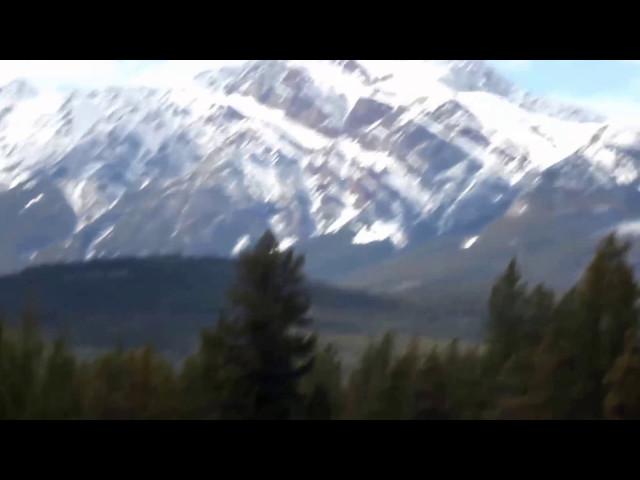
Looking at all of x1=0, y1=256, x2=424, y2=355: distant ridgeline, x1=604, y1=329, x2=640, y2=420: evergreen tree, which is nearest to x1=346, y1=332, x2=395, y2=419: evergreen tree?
x1=604, y1=329, x2=640, y2=420: evergreen tree

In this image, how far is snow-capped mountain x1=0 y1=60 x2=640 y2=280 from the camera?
32.6 meters

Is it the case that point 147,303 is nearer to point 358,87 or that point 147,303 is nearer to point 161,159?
point 161,159

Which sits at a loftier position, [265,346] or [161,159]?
[265,346]

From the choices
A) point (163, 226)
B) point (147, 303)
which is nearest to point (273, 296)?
point (147, 303)

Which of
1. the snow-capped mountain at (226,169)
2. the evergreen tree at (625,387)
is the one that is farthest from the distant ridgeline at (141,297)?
the evergreen tree at (625,387)

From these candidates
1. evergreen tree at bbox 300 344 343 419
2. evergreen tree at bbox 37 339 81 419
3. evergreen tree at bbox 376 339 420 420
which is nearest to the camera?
evergreen tree at bbox 37 339 81 419

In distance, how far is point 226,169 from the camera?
1412 inches

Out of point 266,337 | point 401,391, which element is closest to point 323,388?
point 401,391

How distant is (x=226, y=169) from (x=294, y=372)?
75.5ft

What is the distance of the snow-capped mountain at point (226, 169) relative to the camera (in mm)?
32594

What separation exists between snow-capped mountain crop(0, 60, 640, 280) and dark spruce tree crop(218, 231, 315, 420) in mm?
10571

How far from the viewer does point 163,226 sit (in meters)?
41.6

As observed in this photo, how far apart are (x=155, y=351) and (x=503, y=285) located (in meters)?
6.01

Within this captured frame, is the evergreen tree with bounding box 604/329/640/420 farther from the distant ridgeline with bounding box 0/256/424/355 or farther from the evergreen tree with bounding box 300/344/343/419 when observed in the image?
the distant ridgeline with bounding box 0/256/424/355
